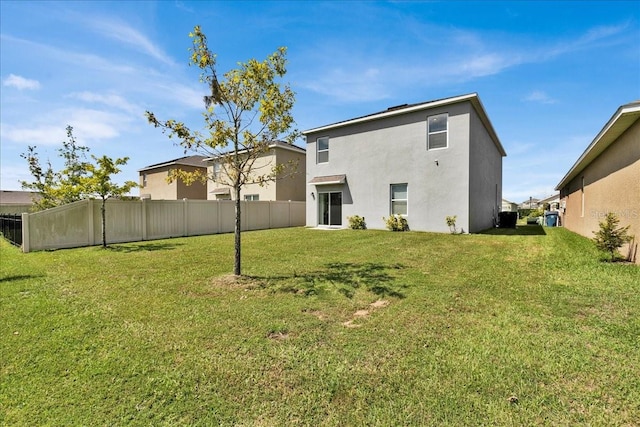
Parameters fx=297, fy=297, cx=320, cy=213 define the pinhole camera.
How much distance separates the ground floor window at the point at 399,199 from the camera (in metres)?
15.7

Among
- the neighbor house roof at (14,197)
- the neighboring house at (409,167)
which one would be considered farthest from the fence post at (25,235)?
the neighbor house roof at (14,197)

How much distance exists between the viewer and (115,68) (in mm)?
9648

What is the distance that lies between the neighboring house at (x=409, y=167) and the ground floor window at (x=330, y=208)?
0.20 feet

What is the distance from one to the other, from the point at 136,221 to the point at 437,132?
50.6ft

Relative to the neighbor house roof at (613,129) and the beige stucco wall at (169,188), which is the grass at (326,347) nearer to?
the neighbor house roof at (613,129)

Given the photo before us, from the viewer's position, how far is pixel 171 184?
2869 centimetres

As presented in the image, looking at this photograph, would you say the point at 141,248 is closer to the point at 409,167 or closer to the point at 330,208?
the point at 330,208

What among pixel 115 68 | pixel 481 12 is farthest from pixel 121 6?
pixel 481 12

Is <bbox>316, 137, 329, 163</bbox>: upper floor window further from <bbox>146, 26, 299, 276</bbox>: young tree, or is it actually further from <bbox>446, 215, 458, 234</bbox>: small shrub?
<bbox>146, 26, 299, 276</bbox>: young tree

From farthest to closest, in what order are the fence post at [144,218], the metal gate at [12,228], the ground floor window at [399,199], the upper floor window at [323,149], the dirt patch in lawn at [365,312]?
1. the upper floor window at [323,149]
2. the ground floor window at [399,199]
3. the fence post at [144,218]
4. the metal gate at [12,228]
5. the dirt patch in lawn at [365,312]

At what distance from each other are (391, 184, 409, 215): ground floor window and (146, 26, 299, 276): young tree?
10325mm

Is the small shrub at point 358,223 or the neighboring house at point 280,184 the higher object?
the neighboring house at point 280,184

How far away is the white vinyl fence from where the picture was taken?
467 inches

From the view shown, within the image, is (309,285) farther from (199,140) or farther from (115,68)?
(115,68)
